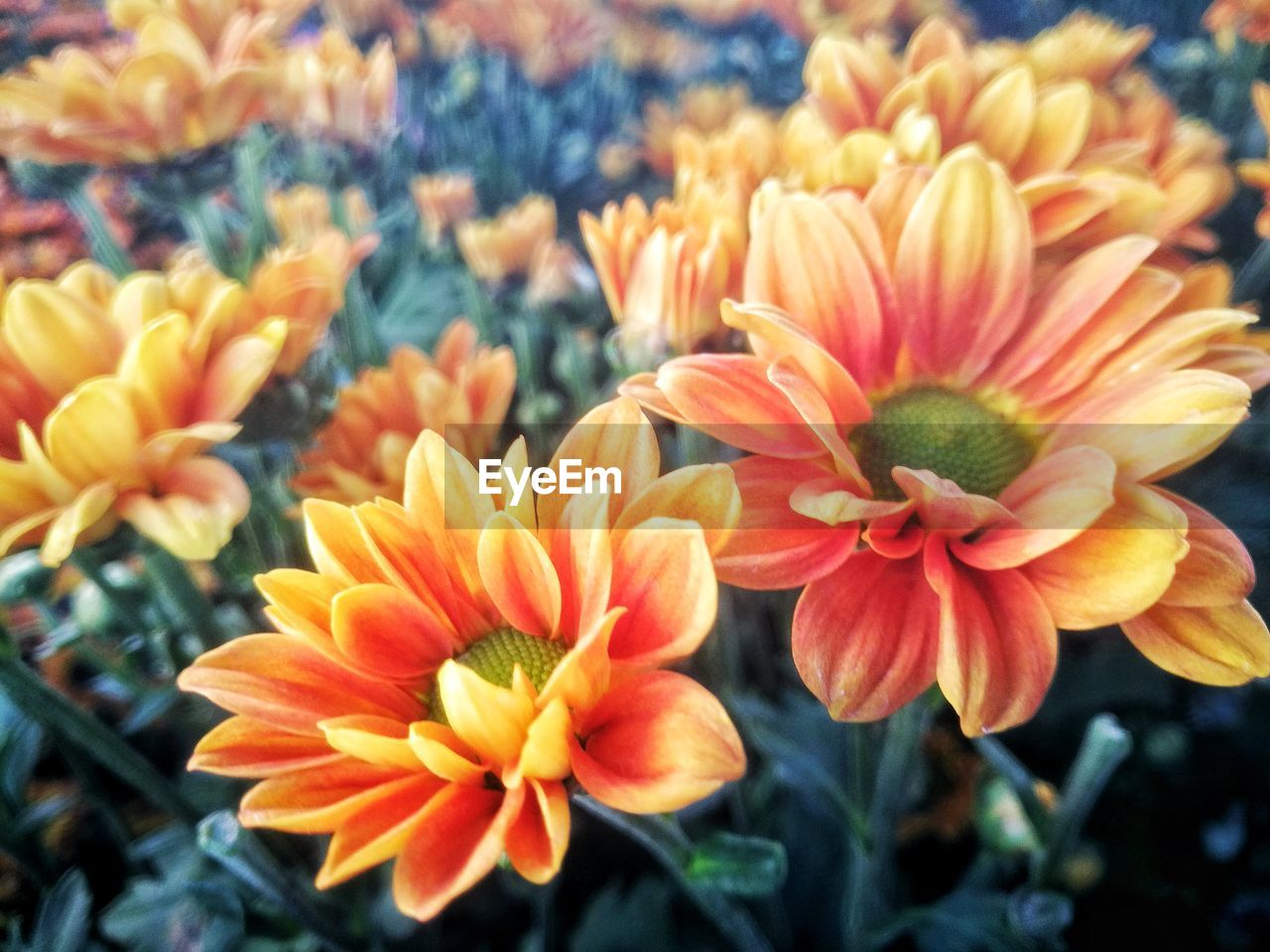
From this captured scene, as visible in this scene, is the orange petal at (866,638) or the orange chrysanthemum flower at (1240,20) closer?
the orange petal at (866,638)

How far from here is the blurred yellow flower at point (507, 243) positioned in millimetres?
507

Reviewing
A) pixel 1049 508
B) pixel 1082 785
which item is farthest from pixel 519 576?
pixel 1082 785

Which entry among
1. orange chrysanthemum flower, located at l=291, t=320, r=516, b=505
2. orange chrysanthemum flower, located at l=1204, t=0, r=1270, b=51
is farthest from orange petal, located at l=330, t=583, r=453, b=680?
orange chrysanthemum flower, located at l=1204, t=0, r=1270, b=51

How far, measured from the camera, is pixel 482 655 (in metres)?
0.23

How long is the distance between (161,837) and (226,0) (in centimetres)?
40

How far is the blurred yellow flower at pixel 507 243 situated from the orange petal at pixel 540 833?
1.27 feet

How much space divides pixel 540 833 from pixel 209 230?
0.37 metres

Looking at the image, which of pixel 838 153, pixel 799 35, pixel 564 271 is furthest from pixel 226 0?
pixel 799 35

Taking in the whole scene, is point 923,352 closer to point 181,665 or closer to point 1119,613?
point 1119,613

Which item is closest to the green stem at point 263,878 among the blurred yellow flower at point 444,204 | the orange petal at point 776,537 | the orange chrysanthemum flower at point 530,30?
the orange petal at point 776,537

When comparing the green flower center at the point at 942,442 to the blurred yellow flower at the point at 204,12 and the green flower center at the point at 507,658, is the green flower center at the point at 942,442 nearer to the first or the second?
the green flower center at the point at 507,658

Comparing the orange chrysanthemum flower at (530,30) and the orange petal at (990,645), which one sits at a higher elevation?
the orange chrysanthemum flower at (530,30)

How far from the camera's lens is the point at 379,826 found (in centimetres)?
19

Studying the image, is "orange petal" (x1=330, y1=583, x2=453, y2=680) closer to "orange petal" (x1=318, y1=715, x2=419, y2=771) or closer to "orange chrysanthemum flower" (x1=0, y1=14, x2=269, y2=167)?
"orange petal" (x1=318, y1=715, x2=419, y2=771)
